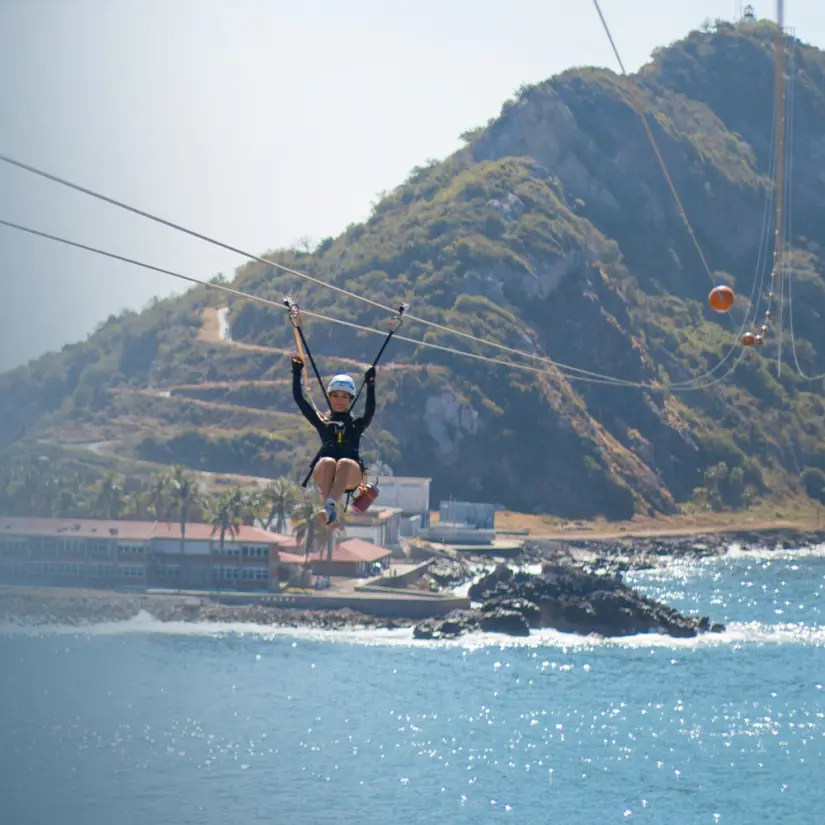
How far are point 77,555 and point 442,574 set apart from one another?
31.9 meters

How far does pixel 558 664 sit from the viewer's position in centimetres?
10169

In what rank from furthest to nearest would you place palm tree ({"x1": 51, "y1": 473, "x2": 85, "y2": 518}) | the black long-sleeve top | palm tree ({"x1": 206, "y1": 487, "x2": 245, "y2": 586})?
palm tree ({"x1": 51, "y1": 473, "x2": 85, "y2": 518}), palm tree ({"x1": 206, "y1": 487, "x2": 245, "y2": 586}), the black long-sleeve top

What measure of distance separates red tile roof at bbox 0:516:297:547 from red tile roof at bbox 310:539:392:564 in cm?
335

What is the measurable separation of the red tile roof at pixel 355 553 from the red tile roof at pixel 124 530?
11.0ft

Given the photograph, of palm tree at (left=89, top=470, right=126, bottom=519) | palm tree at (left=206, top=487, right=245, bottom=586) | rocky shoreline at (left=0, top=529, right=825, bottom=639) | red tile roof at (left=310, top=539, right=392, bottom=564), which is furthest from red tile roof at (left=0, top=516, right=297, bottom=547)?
rocky shoreline at (left=0, top=529, right=825, bottom=639)

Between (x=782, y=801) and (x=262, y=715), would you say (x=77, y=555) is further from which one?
(x=782, y=801)

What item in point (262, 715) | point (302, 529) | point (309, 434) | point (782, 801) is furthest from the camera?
point (309, 434)

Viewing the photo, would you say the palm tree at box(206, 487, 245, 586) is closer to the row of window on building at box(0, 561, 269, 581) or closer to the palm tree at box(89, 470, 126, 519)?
the row of window on building at box(0, 561, 269, 581)

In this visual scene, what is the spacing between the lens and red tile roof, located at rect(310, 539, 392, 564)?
123 meters

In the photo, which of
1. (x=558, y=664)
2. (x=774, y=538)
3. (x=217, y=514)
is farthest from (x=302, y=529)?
(x=774, y=538)

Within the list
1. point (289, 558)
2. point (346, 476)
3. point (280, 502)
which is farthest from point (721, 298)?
point (280, 502)

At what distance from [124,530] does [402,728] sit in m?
43.3

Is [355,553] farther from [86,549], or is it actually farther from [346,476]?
[346,476]

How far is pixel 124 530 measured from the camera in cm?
12112
